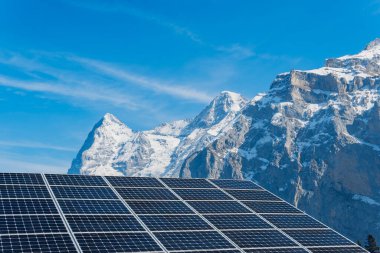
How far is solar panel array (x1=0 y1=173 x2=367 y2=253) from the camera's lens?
64.6 m

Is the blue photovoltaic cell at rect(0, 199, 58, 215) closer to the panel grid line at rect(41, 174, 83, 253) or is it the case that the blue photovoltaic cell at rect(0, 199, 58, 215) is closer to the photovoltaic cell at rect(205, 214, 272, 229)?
the panel grid line at rect(41, 174, 83, 253)

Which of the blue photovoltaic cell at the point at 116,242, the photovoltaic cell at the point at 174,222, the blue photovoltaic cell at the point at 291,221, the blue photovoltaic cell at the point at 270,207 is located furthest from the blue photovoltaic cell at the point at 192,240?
the blue photovoltaic cell at the point at 270,207

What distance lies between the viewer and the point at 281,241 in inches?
2879

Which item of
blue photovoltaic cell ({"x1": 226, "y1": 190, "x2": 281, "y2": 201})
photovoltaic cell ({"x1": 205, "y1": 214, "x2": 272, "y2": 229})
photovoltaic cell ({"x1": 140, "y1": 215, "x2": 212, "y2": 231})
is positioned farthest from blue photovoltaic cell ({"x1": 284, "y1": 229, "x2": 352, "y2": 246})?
blue photovoltaic cell ({"x1": 226, "y1": 190, "x2": 281, "y2": 201})

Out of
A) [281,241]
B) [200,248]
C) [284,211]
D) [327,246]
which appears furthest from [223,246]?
[284,211]

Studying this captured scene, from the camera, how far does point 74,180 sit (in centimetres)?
8456

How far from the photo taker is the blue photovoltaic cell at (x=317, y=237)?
75062 mm

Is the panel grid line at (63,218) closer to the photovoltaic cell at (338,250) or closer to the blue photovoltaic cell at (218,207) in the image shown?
the blue photovoltaic cell at (218,207)

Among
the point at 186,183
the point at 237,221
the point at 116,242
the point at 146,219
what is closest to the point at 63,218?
the point at 116,242

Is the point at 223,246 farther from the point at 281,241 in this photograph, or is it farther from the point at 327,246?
the point at 327,246

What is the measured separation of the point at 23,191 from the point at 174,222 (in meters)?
18.6

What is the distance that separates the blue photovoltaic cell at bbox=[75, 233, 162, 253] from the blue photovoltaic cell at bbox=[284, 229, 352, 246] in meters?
19.1

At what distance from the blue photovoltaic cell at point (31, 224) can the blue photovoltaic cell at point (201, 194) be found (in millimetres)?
20993

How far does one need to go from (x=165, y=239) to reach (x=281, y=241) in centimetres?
1421
